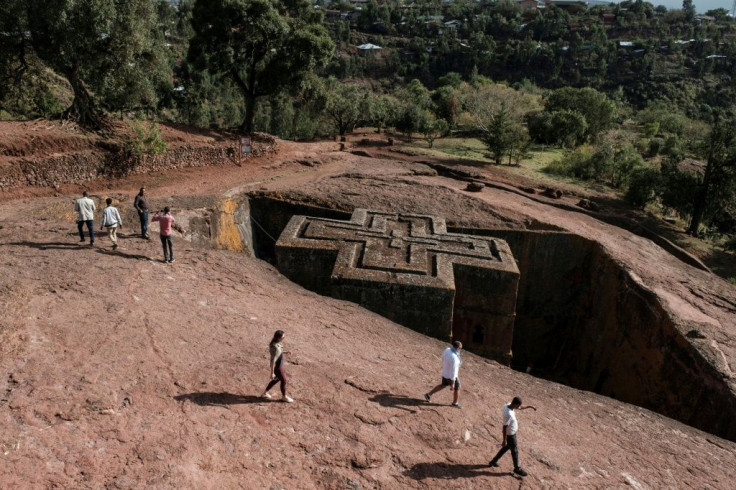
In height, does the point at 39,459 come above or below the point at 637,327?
above

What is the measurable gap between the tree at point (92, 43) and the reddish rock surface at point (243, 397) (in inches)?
252

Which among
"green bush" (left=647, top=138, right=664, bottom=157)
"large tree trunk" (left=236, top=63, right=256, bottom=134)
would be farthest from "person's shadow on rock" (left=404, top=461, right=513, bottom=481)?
"green bush" (left=647, top=138, right=664, bottom=157)

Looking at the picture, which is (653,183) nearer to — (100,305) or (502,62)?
(100,305)

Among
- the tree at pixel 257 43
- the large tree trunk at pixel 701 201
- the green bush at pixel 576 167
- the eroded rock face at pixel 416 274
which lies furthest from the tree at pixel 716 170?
the tree at pixel 257 43

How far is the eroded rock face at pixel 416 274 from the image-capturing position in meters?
10.7

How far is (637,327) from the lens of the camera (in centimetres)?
1294

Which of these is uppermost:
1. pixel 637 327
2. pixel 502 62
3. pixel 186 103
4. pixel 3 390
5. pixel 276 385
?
pixel 502 62

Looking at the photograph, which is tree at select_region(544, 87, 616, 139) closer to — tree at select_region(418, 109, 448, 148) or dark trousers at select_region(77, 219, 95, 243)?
tree at select_region(418, 109, 448, 148)

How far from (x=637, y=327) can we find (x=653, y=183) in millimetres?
11646

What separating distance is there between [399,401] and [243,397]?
2.27m

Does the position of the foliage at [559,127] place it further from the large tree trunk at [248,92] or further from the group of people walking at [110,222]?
the group of people walking at [110,222]

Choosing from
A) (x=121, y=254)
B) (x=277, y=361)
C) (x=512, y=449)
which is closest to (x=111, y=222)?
(x=121, y=254)

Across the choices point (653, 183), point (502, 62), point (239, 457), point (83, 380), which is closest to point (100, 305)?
point (83, 380)

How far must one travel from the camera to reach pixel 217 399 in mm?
6730
